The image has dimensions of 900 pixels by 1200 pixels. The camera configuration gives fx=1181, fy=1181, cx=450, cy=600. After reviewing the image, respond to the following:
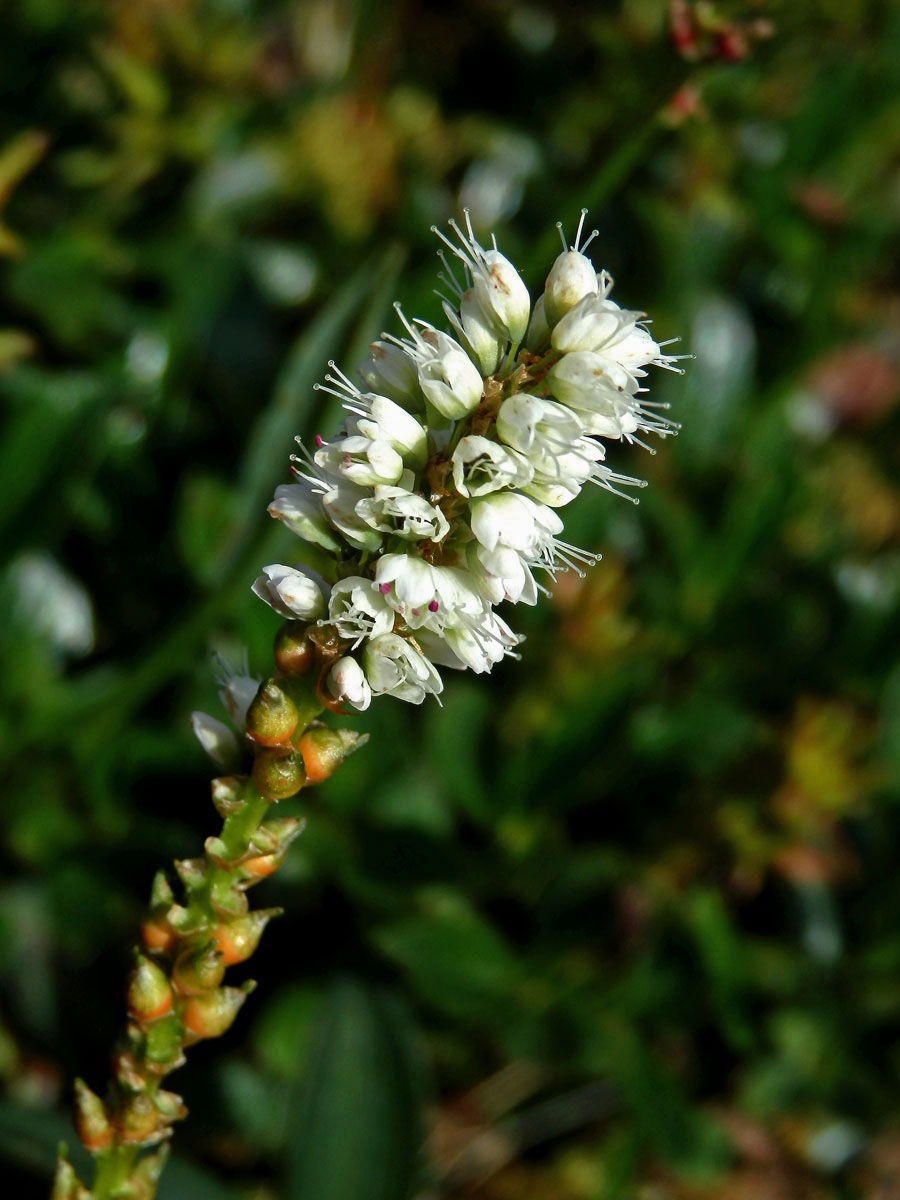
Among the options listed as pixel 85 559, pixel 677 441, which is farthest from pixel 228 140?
pixel 677 441

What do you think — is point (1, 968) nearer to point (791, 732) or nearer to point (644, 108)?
point (791, 732)

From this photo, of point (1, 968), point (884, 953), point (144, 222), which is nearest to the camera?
point (1, 968)

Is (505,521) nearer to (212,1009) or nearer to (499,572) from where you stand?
(499,572)

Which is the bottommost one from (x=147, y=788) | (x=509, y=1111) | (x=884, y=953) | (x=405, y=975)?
(x=509, y=1111)

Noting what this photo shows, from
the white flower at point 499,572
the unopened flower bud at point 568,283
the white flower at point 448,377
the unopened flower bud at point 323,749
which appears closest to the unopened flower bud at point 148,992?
the unopened flower bud at point 323,749

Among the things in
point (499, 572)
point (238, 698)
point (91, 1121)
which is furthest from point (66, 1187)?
point (499, 572)

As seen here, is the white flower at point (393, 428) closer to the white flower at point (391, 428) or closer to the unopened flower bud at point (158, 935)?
the white flower at point (391, 428)
